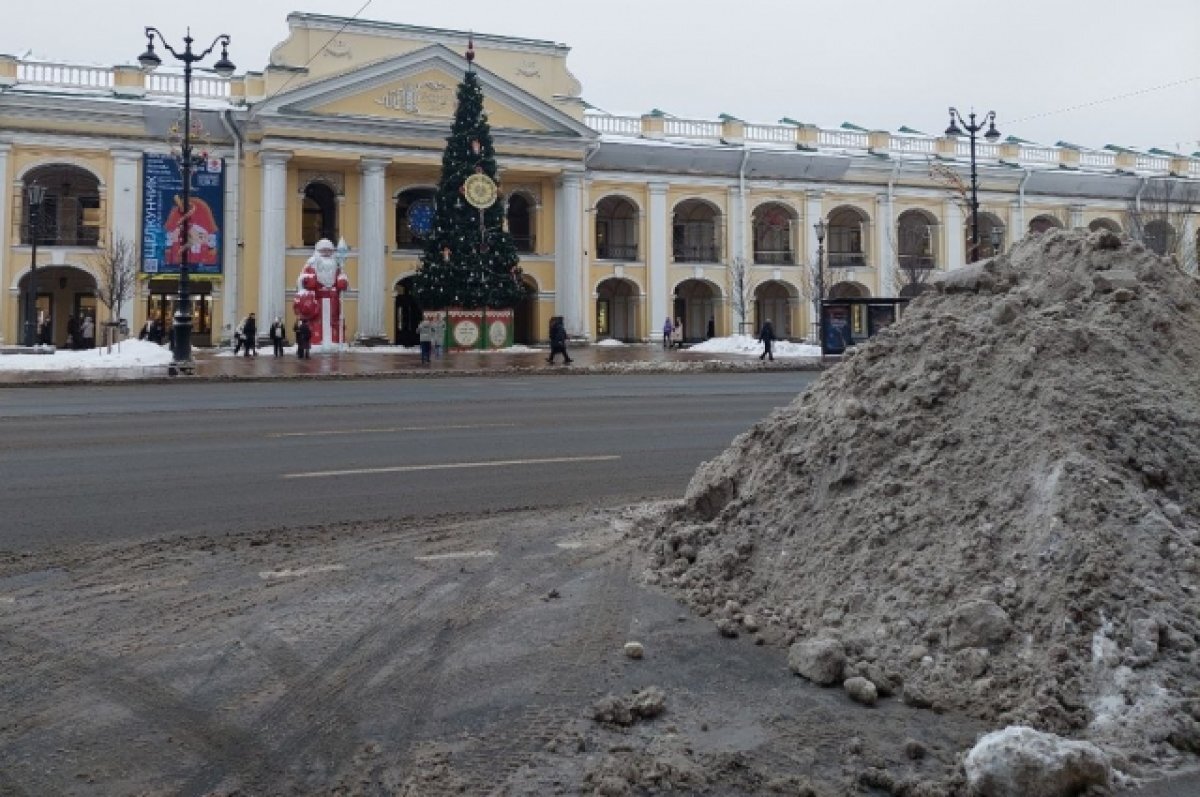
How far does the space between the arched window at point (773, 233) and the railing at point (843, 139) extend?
14.2ft

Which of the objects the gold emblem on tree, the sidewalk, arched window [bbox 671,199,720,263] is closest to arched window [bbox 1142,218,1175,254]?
the sidewalk

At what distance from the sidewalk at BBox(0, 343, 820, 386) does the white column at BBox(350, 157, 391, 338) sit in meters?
2.78

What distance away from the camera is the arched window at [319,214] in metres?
42.5

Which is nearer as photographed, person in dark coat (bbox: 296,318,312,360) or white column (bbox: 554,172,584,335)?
person in dark coat (bbox: 296,318,312,360)

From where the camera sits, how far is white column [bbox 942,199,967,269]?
51.2m

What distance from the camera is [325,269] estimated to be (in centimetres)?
3347

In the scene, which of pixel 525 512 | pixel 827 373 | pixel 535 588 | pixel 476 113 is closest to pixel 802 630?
pixel 535 588

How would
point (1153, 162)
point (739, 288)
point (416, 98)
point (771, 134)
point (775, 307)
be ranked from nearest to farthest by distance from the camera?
1. point (416, 98)
2. point (739, 288)
3. point (771, 134)
4. point (775, 307)
5. point (1153, 162)

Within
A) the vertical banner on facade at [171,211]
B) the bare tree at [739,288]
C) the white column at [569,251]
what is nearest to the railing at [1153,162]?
the bare tree at [739,288]

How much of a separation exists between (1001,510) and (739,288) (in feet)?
145

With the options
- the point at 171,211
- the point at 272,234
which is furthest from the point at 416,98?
the point at 171,211

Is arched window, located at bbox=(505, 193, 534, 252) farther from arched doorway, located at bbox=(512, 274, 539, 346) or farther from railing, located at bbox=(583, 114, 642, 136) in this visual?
railing, located at bbox=(583, 114, 642, 136)

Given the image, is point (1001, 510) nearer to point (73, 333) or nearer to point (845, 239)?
point (73, 333)

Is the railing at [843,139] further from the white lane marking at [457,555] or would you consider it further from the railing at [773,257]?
the white lane marking at [457,555]
